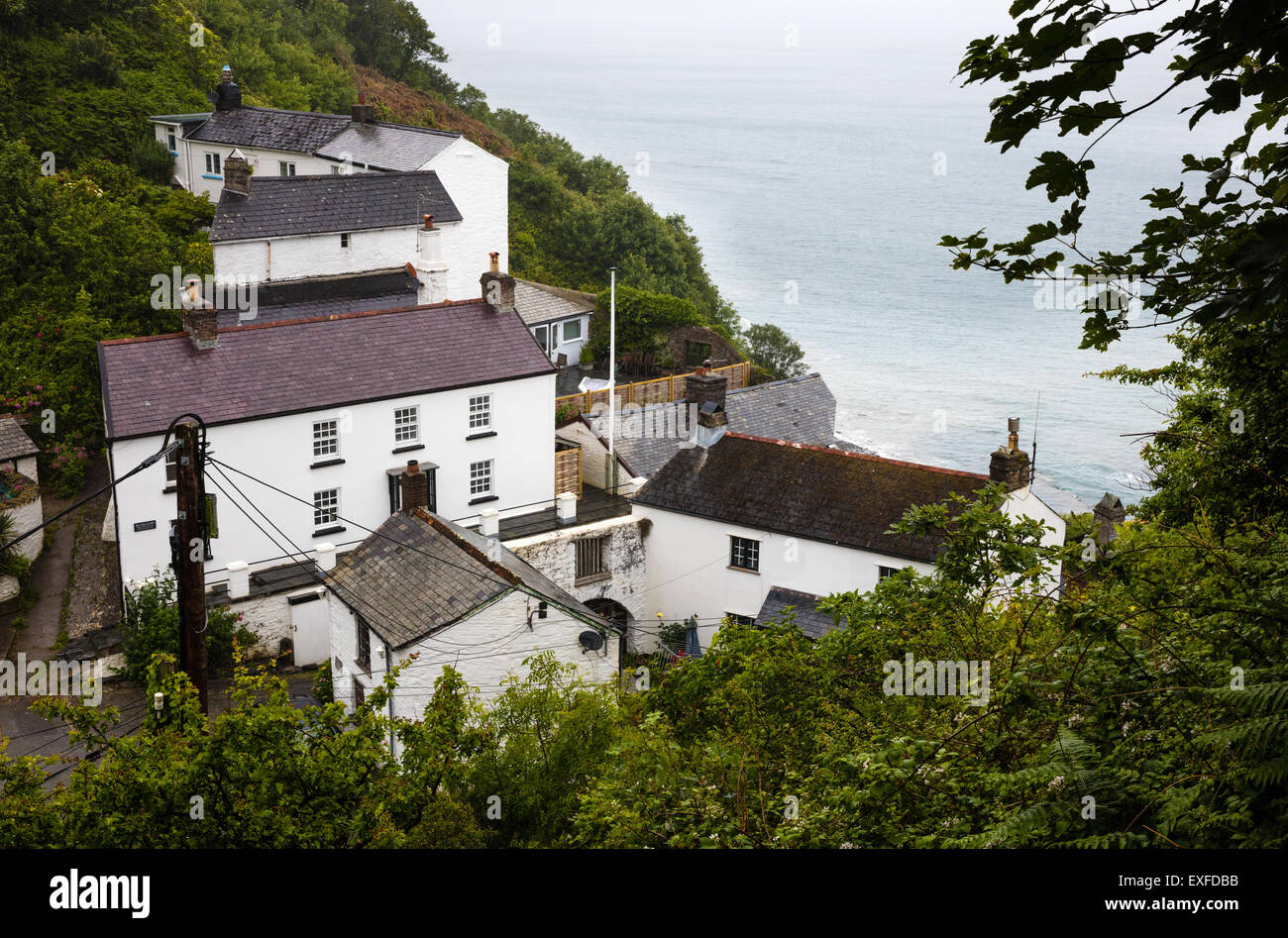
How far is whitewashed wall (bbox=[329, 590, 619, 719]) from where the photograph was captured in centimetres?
2245

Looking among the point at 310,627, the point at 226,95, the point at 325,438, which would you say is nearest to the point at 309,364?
the point at 325,438

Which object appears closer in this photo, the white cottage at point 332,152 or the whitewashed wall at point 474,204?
the whitewashed wall at point 474,204

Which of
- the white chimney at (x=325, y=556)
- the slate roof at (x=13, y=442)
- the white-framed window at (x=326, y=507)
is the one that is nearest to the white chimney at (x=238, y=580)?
the white chimney at (x=325, y=556)

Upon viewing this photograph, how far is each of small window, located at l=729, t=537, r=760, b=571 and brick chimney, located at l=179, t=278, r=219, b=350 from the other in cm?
1439

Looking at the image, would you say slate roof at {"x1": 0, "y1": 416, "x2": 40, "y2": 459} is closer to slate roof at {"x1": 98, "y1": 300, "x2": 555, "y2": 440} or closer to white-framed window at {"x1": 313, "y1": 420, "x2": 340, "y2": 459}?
slate roof at {"x1": 98, "y1": 300, "x2": 555, "y2": 440}

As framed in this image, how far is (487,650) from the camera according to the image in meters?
22.8

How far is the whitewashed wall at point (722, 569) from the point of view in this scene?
30.1 m

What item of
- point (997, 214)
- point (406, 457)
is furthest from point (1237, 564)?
point (997, 214)

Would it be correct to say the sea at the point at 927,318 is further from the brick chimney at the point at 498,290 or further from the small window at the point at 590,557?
the small window at the point at 590,557

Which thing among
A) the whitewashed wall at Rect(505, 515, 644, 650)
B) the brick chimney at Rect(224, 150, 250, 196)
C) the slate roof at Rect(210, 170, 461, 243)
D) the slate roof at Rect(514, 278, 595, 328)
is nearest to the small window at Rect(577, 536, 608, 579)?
the whitewashed wall at Rect(505, 515, 644, 650)

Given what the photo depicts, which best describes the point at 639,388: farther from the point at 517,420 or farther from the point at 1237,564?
the point at 1237,564

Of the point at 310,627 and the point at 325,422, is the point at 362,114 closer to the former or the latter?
the point at 325,422

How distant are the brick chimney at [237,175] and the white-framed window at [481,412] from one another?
1509 centimetres
